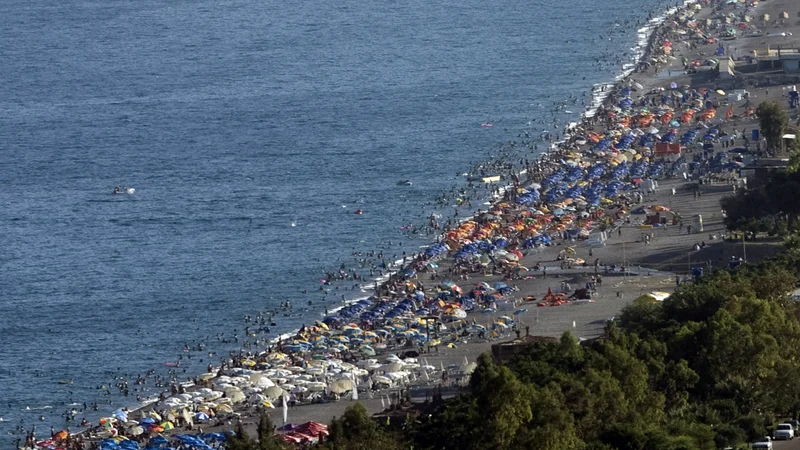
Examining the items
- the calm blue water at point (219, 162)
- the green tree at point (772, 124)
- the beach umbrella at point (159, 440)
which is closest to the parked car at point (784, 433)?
the beach umbrella at point (159, 440)

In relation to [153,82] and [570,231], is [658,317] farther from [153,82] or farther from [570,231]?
[153,82]

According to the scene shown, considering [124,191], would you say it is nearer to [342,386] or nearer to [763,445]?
[342,386]

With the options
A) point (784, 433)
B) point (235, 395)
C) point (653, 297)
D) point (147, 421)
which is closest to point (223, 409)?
point (235, 395)

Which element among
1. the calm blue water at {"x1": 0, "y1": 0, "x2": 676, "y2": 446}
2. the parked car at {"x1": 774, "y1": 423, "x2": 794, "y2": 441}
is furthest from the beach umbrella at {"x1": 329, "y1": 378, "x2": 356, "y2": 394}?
the parked car at {"x1": 774, "y1": 423, "x2": 794, "y2": 441}

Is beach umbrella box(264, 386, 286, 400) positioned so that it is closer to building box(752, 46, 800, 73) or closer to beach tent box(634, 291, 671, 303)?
beach tent box(634, 291, 671, 303)

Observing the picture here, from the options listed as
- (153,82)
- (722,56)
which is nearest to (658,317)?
(722,56)

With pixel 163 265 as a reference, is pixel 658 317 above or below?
above
